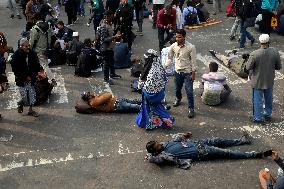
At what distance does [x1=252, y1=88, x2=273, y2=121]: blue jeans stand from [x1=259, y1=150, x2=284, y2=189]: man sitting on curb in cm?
207

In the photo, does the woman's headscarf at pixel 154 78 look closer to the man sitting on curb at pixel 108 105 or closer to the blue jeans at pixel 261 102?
the man sitting on curb at pixel 108 105

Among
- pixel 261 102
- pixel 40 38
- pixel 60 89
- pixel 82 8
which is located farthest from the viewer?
pixel 82 8

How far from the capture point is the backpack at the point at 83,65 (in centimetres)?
1222

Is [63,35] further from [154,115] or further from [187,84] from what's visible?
[154,115]

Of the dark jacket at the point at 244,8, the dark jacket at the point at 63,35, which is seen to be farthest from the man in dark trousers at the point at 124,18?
the dark jacket at the point at 244,8

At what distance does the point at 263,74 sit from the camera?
9.18m

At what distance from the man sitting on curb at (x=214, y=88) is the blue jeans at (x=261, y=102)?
1.02 meters

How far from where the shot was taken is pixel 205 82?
10.4 m

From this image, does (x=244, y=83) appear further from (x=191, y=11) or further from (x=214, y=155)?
(x=191, y=11)

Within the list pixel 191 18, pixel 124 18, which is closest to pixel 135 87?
pixel 124 18

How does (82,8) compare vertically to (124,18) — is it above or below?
above

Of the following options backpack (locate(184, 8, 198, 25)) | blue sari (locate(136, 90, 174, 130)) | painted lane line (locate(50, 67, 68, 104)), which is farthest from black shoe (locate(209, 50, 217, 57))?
blue sari (locate(136, 90, 174, 130))

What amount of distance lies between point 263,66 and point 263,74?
0.17 m

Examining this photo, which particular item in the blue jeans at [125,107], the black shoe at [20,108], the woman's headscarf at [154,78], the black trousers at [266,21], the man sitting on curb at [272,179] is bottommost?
the man sitting on curb at [272,179]
